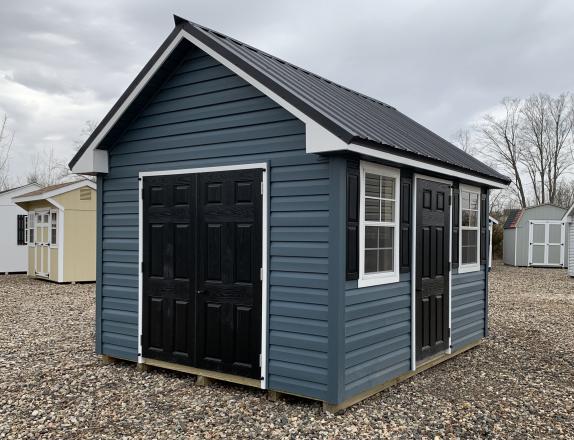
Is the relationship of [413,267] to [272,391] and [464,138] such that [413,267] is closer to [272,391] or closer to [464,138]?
[272,391]

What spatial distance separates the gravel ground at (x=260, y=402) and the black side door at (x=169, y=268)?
1.30 ft

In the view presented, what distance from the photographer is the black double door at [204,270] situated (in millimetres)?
5352

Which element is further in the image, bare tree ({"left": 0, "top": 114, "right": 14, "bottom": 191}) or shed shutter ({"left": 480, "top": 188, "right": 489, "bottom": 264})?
bare tree ({"left": 0, "top": 114, "right": 14, "bottom": 191})

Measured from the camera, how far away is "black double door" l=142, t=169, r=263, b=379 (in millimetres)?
5352

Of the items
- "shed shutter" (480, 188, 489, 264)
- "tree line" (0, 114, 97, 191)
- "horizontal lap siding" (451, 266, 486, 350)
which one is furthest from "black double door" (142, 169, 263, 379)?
"tree line" (0, 114, 97, 191)

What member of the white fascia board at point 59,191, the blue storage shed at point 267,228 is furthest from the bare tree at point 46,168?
Result: the blue storage shed at point 267,228

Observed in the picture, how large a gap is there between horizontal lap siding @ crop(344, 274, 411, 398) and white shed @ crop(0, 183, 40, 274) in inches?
674

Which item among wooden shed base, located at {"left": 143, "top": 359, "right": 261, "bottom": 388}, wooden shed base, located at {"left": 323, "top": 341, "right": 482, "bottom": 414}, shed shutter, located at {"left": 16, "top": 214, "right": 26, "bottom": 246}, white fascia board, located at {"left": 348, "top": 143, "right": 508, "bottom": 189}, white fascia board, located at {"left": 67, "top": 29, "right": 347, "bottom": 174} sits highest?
white fascia board, located at {"left": 67, "top": 29, "right": 347, "bottom": 174}

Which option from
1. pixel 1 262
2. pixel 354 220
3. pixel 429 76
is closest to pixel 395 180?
pixel 354 220

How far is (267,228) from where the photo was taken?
17.2ft

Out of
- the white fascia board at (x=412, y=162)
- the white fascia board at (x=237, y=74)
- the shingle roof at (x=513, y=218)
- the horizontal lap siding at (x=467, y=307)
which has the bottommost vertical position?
the horizontal lap siding at (x=467, y=307)

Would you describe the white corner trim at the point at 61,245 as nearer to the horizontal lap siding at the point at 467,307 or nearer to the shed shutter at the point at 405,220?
the horizontal lap siding at the point at 467,307

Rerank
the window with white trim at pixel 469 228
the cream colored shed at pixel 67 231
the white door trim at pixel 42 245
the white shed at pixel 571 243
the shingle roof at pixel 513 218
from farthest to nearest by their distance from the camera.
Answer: the shingle roof at pixel 513 218 → the white shed at pixel 571 243 → the white door trim at pixel 42 245 → the cream colored shed at pixel 67 231 → the window with white trim at pixel 469 228

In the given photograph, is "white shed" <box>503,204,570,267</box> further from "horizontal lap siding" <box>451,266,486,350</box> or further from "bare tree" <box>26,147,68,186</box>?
"bare tree" <box>26,147,68,186</box>
